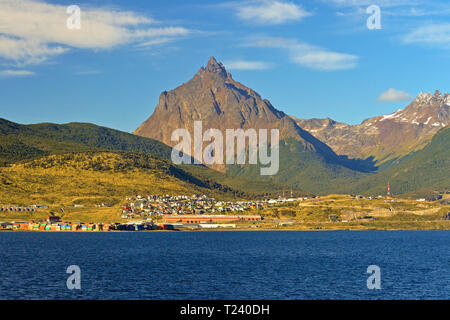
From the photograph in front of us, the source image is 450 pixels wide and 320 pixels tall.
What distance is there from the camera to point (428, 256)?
577 feet

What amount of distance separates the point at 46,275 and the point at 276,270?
47936mm

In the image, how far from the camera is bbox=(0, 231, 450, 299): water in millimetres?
98438

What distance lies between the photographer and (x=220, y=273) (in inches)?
4961

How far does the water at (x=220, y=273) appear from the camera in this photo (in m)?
98.4

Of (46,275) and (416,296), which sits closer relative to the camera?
(416,296)
